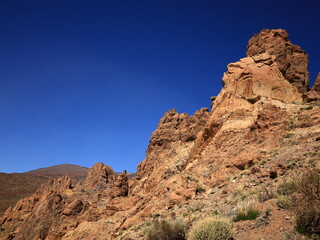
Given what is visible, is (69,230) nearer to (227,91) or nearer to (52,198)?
(52,198)

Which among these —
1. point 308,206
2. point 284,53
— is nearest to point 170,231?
point 308,206

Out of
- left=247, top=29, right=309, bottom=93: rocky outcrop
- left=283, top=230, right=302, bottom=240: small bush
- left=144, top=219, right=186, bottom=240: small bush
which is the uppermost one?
left=247, top=29, right=309, bottom=93: rocky outcrop

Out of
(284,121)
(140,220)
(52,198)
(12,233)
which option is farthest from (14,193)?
(284,121)

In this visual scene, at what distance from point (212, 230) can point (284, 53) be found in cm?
3237

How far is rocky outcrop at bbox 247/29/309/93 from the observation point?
33.2 m

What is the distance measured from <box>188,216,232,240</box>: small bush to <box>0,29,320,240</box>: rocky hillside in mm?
528

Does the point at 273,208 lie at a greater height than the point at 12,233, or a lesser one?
greater

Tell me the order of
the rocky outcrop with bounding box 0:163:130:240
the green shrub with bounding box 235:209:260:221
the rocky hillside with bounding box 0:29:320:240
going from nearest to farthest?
the green shrub with bounding box 235:209:260:221 → the rocky hillside with bounding box 0:29:320:240 → the rocky outcrop with bounding box 0:163:130:240

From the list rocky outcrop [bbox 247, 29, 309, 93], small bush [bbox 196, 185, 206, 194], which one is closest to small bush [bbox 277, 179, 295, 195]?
small bush [bbox 196, 185, 206, 194]

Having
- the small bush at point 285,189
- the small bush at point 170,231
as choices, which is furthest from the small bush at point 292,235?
the small bush at point 170,231

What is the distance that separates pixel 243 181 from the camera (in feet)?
49.2

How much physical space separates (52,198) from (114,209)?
17.2 metres

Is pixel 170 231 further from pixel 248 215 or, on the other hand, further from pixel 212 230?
pixel 248 215

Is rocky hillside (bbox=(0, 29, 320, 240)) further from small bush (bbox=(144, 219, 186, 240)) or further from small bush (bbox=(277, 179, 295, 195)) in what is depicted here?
small bush (bbox=(144, 219, 186, 240))
